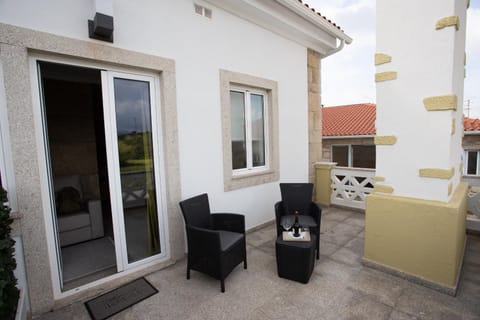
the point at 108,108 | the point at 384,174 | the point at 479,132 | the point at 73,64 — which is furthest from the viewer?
the point at 479,132

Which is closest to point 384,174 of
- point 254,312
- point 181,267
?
point 254,312

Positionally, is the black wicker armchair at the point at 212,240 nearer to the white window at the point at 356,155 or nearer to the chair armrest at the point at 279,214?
the chair armrest at the point at 279,214

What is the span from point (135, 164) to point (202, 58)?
185 cm

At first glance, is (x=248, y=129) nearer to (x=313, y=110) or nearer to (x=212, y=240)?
(x=313, y=110)

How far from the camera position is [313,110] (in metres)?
5.52

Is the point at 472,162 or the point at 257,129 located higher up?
the point at 257,129

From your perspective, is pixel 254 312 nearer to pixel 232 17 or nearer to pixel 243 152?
pixel 243 152

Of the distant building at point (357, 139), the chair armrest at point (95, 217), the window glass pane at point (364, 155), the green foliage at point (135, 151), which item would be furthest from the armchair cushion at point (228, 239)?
the window glass pane at point (364, 155)

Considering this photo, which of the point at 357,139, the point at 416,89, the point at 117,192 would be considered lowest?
the point at 117,192

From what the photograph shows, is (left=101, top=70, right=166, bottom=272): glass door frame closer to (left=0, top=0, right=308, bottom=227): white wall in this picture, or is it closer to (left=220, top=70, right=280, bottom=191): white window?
(left=0, top=0, right=308, bottom=227): white wall

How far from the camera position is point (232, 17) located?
3.70 m

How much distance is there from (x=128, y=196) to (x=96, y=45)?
1.77m

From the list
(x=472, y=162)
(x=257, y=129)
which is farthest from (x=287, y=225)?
(x=472, y=162)

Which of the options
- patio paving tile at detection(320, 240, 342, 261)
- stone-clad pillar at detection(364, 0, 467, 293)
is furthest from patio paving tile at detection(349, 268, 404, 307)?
patio paving tile at detection(320, 240, 342, 261)
